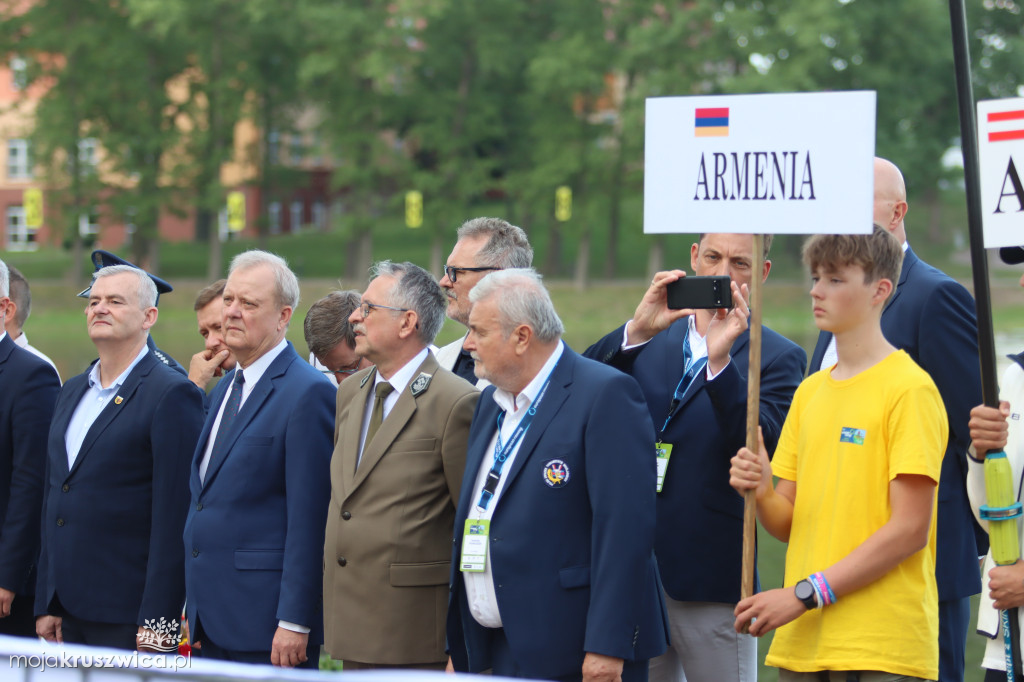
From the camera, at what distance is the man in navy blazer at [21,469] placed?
5098 millimetres

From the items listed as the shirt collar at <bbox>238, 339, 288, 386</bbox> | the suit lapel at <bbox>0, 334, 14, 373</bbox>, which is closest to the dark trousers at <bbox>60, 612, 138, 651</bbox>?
the shirt collar at <bbox>238, 339, 288, 386</bbox>

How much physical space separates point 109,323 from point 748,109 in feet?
8.78

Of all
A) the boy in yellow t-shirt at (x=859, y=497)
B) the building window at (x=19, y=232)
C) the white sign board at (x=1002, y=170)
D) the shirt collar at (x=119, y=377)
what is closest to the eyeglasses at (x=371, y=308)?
the shirt collar at (x=119, y=377)

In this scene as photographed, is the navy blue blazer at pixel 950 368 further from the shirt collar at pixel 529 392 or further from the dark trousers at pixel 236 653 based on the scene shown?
the dark trousers at pixel 236 653

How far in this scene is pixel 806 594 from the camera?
A: 340 cm

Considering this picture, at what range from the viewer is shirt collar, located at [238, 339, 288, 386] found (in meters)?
4.61

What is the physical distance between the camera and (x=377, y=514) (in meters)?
4.15

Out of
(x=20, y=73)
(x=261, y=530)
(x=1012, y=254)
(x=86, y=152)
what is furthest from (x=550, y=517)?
(x=20, y=73)

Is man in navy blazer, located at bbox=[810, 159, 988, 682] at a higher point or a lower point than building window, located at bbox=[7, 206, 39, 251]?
lower

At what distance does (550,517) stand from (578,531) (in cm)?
10

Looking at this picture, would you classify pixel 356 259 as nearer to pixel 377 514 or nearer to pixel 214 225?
pixel 214 225

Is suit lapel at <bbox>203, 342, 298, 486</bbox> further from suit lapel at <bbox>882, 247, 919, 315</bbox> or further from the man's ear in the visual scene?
suit lapel at <bbox>882, 247, 919, 315</bbox>

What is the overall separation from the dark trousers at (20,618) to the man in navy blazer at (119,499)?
0.47 metres

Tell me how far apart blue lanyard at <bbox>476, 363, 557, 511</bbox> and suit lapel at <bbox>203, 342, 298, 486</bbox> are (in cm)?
112
